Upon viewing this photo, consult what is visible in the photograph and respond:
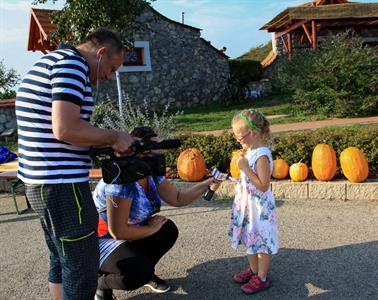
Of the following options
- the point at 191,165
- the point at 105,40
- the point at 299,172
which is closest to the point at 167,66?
the point at 191,165

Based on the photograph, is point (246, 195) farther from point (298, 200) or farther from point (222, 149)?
point (222, 149)

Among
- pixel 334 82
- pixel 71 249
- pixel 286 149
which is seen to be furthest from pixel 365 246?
pixel 334 82

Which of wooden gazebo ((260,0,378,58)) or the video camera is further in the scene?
wooden gazebo ((260,0,378,58))

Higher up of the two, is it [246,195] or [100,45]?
[100,45]

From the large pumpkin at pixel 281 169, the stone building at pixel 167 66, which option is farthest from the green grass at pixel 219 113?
the large pumpkin at pixel 281 169

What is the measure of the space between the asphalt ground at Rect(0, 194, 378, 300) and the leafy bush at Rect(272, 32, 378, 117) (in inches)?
249

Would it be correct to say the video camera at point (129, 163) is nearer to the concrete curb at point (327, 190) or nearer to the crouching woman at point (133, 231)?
the crouching woman at point (133, 231)

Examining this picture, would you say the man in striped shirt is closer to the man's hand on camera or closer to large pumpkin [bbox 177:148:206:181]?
the man's hand on camera

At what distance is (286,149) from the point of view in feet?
19.3

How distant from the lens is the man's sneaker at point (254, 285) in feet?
10.4

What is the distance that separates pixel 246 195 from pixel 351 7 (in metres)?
15.9

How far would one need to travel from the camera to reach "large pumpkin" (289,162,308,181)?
5473 mm

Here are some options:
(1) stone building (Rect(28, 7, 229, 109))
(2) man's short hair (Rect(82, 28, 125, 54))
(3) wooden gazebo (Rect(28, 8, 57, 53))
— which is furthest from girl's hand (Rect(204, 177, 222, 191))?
(3) wooden gazebo (Rect(28, 8, 57, 53))

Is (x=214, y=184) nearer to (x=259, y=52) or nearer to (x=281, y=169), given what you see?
(x=281, y=169)
